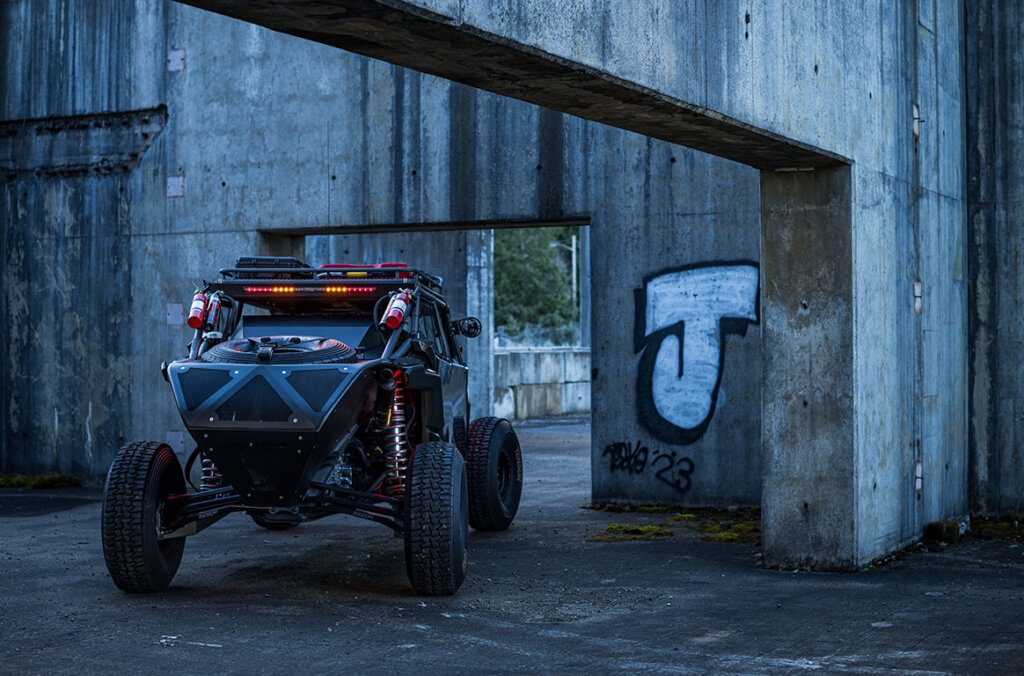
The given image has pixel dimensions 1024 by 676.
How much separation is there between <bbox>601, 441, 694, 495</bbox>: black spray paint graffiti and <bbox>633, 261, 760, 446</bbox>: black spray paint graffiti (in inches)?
8.0

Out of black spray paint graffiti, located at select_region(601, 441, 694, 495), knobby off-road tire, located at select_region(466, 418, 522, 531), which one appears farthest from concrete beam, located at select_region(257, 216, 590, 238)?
knobby off-road tire, located at select_region(466, 418, 522, 531)

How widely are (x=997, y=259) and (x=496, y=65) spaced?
784cm

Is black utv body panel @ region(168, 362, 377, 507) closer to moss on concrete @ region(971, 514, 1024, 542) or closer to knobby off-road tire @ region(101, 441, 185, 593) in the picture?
knobby off-road tire @ region(101, 441, 185, 593)

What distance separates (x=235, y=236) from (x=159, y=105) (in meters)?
2.00

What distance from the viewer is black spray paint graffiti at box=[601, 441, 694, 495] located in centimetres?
1358

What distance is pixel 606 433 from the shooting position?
14.0 meters

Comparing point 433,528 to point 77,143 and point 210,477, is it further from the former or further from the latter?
point 77,143

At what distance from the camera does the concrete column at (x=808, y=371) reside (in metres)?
9.90

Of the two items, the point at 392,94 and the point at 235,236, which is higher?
the point at 392,94

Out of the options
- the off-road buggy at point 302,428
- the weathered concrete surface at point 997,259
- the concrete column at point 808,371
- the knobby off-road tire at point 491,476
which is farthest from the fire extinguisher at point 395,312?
the weathered concrete surface at point 997,259

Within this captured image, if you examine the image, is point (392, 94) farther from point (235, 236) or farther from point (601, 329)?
point (601, 329)

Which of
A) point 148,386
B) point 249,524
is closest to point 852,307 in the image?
point 249,524

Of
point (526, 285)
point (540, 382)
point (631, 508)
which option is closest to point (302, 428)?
point (631, 508)

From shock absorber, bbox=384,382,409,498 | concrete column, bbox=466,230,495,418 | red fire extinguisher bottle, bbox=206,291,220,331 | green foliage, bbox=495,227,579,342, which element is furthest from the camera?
green foliage, bbox=495,227,579,342
